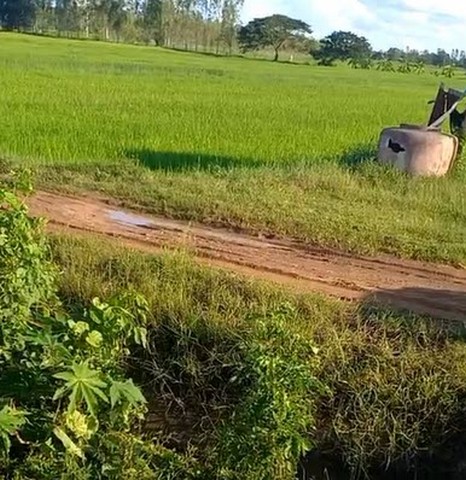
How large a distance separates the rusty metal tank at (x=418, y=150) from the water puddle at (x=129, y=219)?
130 inches

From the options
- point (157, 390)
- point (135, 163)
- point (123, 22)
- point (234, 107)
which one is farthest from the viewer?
point (123, 22)

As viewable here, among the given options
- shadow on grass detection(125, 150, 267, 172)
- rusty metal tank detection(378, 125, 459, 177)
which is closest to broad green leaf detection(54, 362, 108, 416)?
shadow on grass detection(125, 150, 267, 172)

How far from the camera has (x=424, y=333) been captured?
4.83 meters

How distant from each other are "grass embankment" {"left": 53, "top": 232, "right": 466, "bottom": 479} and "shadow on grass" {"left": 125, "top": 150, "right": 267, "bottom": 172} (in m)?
4.11

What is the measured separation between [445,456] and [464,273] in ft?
7.30

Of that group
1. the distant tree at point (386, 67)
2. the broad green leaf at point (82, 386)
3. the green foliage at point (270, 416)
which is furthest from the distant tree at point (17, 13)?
the broad green leaf at point (82, 386)

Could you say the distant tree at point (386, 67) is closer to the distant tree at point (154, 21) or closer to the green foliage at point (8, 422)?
the distant tree at point (154, 21)

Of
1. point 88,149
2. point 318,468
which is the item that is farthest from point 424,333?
point 88,149

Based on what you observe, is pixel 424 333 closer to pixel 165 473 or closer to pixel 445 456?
pixel 445 456

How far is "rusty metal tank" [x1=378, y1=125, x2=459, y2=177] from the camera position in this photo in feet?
29.7

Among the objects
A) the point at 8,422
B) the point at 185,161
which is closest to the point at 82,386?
the point at 8,422

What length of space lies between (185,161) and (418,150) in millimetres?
2732

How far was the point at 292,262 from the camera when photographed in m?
6.16

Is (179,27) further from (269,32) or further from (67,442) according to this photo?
(67,442)
